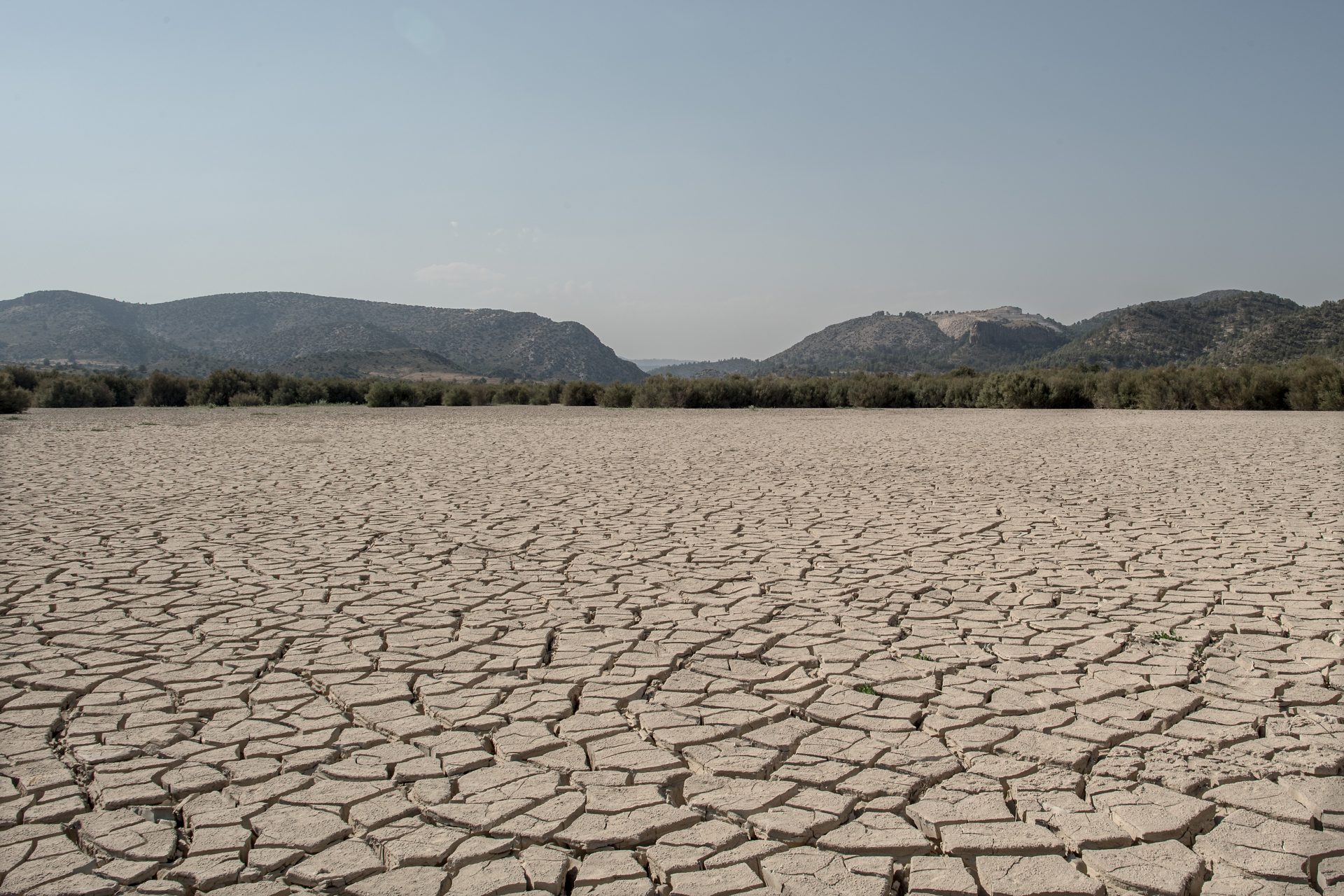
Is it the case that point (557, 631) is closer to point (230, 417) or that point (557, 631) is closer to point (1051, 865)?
point (1051, 865)

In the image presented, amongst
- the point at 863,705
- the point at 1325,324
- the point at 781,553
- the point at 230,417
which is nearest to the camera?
the point at 863,705

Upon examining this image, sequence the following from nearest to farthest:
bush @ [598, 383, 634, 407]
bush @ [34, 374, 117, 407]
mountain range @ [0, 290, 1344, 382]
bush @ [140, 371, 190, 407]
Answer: bush @ [34, 374, 117, 407] < bush @ [140, 371, 190, 407] < bush @ [598, 383, 634, 407] < mountain range @ [0, 290, 1344, 382]

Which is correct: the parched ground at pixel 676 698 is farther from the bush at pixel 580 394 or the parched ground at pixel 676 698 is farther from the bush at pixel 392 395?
the bush at pixel 580 394

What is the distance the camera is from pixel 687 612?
4.66m

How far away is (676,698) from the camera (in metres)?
3.48

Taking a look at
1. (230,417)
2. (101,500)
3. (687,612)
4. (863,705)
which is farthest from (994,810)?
(230,417)

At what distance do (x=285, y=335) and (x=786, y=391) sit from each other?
61.5 m

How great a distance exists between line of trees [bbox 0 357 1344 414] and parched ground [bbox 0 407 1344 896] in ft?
58.9

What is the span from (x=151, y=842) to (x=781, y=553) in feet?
13.9

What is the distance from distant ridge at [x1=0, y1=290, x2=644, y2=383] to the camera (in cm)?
7181

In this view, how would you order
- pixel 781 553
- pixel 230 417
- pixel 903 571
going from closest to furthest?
1. pixel 903 571
2. pixel 781 553
3. pixel 230 417

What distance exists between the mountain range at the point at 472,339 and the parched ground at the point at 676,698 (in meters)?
48.1

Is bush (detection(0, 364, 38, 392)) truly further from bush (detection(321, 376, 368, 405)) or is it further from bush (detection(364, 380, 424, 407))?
bush (detection(364, 380, 424, 407))

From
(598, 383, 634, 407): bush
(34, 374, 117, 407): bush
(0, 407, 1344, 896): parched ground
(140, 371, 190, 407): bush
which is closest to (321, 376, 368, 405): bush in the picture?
(140, 371, 190, 407): bush
